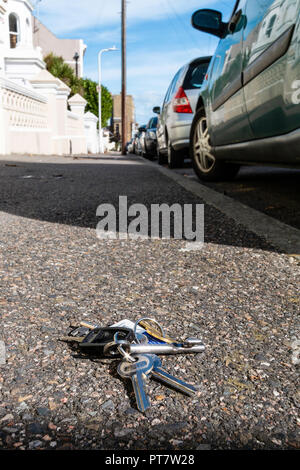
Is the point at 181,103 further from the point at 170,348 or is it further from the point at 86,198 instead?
the point at 170,348

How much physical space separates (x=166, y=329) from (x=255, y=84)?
8.06ft

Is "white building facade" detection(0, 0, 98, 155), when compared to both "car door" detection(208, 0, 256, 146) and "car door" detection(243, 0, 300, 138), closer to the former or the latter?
"car door" detection(208, 0, 256, 146)

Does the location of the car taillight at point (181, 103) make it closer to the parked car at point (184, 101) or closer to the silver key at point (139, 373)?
the parked car at point (184, 101)

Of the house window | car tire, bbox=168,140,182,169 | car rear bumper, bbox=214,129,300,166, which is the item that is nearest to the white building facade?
the house window

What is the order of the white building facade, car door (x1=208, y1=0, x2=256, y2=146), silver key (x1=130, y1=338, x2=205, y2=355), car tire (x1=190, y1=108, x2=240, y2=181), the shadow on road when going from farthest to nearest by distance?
the white building facade
car tire (x1=190, y1=108, x2=240, y2=181)
car door (x1=208, y1=0, x2=256, y2=146)
the shadow on road
silver key (x1=130, y1=338, x2=205, y2=355)

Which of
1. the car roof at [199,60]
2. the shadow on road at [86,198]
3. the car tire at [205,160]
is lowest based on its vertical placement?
the shadow on road at [86,198]

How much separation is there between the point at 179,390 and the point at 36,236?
79.5 inches

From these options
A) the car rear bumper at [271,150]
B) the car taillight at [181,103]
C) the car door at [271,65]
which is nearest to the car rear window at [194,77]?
the car taillight at [181,103]

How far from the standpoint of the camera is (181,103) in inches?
328

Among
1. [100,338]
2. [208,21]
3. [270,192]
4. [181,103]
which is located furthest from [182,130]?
[100,338]

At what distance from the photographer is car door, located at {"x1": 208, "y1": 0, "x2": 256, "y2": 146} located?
400 centimetres

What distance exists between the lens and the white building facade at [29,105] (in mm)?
14031

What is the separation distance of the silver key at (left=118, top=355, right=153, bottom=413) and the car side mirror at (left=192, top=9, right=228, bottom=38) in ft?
14.0
